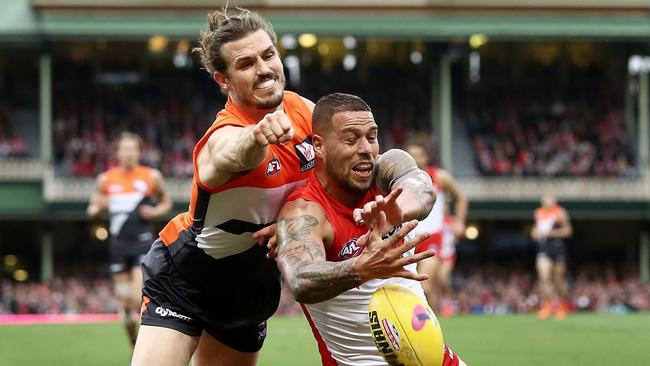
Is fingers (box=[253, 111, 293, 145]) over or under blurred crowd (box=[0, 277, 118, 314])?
over

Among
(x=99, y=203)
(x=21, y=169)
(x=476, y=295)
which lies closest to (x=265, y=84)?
(x=99, y=203)

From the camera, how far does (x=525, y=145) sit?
35.8 meters

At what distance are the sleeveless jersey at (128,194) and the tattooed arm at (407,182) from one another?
8.48 m

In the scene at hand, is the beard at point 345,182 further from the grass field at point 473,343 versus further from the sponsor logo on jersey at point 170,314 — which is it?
the grass field at point 473,343

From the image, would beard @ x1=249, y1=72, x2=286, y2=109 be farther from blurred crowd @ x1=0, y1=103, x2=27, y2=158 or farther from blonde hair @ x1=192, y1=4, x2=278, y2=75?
blurred crowd @ x1=0, y1=103, x2=27, y2=158

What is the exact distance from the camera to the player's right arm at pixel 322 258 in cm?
511

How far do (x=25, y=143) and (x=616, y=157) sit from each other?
714 inches

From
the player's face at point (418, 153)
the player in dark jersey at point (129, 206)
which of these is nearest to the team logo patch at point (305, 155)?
the player in dark jersey at point (129, 206)

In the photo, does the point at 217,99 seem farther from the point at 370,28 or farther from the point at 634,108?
the point at 634,108

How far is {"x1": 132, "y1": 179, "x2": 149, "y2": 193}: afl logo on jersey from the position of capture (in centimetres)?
1427

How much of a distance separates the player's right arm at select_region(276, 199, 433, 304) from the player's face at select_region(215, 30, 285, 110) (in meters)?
0.61

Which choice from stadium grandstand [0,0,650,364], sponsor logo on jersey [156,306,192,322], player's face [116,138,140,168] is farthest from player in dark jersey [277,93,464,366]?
stadium grandstand [0,0,650,364]

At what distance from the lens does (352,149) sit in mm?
5656

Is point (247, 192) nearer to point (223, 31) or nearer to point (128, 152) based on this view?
point (223, 31)
